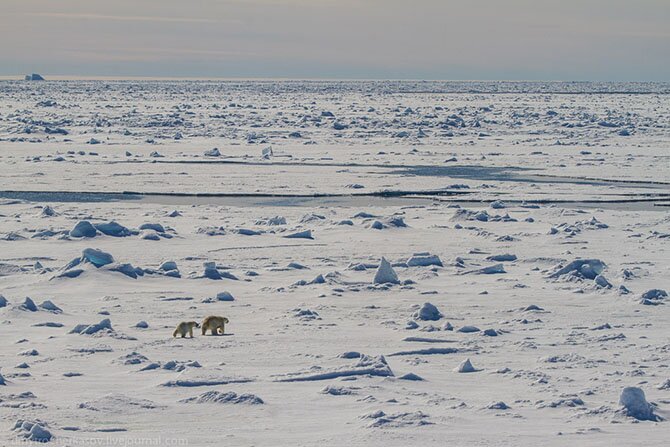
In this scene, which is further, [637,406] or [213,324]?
[213,324]

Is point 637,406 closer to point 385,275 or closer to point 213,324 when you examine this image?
point 213,324

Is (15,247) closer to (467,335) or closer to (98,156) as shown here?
(467,335)

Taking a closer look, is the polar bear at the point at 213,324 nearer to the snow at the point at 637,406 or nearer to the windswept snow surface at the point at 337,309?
the windswept snow surface at the point at 337,309

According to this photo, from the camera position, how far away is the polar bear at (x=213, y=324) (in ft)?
21.4

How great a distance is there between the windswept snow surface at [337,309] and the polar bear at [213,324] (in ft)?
0.29

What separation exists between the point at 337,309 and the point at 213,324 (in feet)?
3.85

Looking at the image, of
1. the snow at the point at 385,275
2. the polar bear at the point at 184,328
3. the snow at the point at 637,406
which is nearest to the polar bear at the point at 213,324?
the polar bear at the point at 184,328

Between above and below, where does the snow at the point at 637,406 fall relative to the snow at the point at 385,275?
above

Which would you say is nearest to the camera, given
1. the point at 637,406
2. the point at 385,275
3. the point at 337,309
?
the point at 637,406

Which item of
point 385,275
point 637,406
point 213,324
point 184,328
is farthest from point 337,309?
point 637,406

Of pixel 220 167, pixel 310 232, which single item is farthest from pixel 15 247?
pixel 220 167

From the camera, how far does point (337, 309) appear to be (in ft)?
24.5

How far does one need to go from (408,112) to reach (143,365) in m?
36.3

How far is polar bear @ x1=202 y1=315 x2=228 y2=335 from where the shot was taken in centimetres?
654
